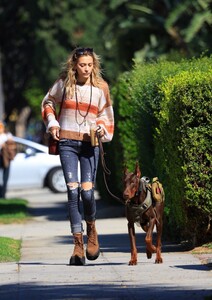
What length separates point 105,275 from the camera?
9586 millimetres

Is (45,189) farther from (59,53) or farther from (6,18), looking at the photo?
(6,18)

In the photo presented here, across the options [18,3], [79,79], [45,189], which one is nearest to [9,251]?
[79,79]

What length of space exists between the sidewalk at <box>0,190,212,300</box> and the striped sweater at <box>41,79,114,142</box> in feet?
4.04

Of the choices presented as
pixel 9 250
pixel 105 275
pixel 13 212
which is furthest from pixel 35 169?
pixel 105 275

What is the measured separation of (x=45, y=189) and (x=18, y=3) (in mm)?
26632

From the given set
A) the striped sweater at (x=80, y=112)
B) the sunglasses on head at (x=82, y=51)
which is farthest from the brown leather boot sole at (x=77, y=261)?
the sunglasses on head at (x=82, y=51)

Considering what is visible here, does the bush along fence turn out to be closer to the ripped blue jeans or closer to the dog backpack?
the dog backpack

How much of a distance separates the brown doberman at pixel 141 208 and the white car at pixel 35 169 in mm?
17945

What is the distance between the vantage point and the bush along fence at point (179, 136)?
10.9 meters

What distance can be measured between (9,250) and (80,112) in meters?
2.14

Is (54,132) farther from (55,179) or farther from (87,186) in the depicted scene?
(55,179)

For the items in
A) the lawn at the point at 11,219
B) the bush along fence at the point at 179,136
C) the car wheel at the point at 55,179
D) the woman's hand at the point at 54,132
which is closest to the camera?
the woman's hand at the point at 54,132

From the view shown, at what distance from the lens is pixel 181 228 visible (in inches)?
478

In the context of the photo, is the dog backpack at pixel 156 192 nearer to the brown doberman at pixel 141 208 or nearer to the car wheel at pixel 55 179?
the brown doberman at pixel 141 208
